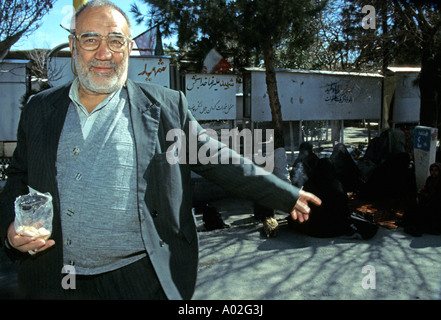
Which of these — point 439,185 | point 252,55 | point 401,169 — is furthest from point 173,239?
point 252,55

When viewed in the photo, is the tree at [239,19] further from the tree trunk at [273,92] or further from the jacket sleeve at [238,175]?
the jacket sleeve at [238,175]

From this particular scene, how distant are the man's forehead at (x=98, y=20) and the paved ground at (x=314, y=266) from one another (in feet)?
8.77

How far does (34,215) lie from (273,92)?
7538mm

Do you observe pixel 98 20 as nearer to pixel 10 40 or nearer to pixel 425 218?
pixel 425 218

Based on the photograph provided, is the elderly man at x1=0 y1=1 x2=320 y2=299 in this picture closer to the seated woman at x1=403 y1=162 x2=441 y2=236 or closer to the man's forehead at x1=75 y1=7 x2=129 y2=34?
the man's forehead at x1=75 y1=7 x2=129 y2=34

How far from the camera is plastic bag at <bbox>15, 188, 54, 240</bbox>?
51.0 inches

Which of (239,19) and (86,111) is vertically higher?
(239,19)

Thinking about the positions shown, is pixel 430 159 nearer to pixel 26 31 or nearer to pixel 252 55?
pixel 252 55

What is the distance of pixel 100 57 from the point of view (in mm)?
1541

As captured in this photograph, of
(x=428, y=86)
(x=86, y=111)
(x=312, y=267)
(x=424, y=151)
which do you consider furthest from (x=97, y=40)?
(x=428, y=86)

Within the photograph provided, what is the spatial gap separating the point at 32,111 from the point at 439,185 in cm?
636

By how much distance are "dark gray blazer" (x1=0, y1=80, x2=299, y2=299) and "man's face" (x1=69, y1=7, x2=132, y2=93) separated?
9cm

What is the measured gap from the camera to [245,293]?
359 cm

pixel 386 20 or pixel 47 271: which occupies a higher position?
pixel 386 20
